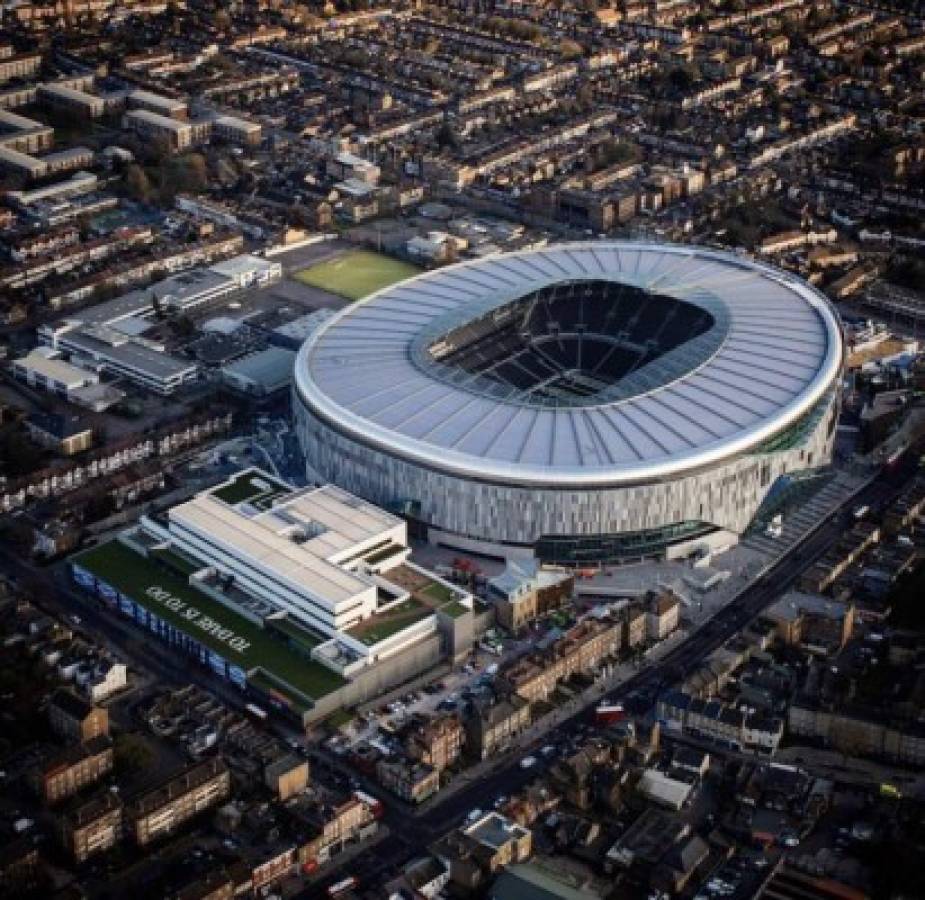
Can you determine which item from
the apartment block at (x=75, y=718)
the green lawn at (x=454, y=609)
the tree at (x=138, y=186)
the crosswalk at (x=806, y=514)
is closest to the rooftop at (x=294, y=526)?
the green lawn at (x=454, y=609)

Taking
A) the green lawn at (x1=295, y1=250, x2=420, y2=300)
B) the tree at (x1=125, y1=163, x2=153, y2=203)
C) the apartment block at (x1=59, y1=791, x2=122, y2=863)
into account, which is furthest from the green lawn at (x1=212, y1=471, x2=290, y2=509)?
the tree at (x1=125, y1=163, x2=153, y2=203)

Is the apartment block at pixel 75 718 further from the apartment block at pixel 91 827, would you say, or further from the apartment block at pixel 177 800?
the apartment block at pixel 177 800

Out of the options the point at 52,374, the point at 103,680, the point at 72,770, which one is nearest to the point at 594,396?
the point at 103,680

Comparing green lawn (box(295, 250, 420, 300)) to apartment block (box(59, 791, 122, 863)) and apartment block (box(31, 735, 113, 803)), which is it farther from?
apartment block (box(59, 791, 122, 863))

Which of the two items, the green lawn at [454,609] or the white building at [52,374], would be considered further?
the white building at [52,374]

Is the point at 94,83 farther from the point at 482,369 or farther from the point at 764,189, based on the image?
the point at 482,369

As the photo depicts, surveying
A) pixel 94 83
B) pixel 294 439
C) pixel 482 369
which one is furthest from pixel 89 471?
pixel 94 83
